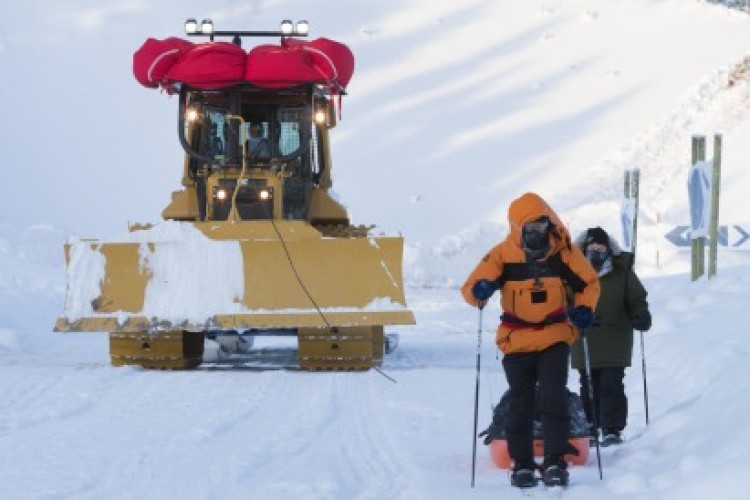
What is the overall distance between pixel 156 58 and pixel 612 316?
6.84 metres

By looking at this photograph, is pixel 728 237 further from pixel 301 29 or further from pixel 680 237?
pixel 301 29

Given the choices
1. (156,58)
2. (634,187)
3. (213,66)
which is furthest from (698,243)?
(156,58)

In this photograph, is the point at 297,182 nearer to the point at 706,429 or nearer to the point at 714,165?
the point at 714,165

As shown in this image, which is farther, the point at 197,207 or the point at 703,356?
the point at 197,207

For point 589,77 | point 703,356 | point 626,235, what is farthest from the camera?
point 589,77

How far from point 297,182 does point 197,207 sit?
108 centimetres

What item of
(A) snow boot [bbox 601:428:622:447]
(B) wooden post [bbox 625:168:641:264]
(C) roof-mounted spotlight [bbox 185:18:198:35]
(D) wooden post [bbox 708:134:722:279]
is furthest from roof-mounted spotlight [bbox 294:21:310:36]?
(A) snow boot [bbox 601:428:622:447]

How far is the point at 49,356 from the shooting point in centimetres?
1395

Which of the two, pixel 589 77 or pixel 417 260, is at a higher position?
pixel 589 77

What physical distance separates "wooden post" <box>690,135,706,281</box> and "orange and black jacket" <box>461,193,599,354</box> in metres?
9.02

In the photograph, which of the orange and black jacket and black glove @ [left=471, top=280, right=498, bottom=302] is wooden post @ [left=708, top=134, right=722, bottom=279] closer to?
the orange and black jacket

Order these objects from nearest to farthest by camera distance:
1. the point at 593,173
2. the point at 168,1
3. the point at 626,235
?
the point at 626,235, the point at 593,173, the point at 168,1

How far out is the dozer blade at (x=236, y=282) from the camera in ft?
37.5

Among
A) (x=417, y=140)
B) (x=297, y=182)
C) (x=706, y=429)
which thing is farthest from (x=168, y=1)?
(x=706, y=429)
